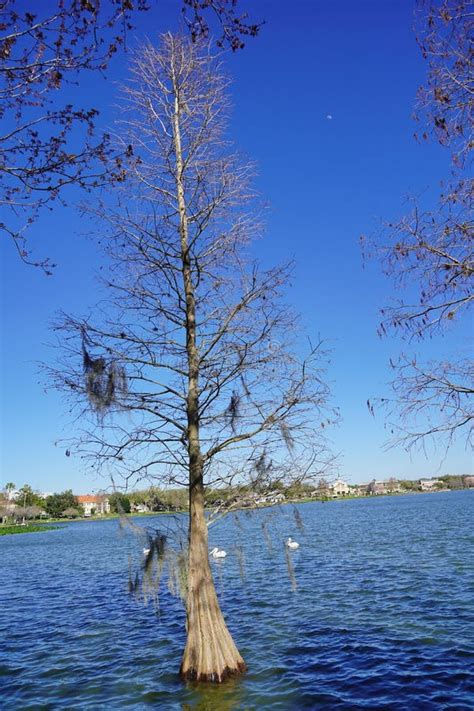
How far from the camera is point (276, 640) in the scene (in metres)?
13.1

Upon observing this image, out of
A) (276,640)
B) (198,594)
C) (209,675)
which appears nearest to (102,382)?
(198,594)

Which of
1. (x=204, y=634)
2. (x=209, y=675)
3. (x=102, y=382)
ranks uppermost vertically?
(x=102, y=382)

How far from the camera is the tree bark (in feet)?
31.1

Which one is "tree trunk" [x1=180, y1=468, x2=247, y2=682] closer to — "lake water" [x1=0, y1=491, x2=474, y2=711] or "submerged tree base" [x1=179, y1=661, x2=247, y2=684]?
"submerged tree base" [x1=179, y1=661, x2=247, y2=684]

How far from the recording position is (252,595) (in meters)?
19.3

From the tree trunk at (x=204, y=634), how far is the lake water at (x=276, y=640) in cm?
28

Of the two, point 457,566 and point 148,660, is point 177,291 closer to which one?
point 148,660

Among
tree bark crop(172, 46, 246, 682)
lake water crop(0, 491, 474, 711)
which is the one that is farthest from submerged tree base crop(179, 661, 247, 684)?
lake water crop(0, 491, 474, 711)

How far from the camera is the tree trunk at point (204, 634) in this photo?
945 cm

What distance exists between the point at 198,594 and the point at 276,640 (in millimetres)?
4643

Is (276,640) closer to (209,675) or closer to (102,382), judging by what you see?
(209,675)

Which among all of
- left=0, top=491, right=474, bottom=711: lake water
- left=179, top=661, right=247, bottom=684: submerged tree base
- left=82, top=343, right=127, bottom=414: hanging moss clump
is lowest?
left=0, top=491, right=474, bottom=711: lake water

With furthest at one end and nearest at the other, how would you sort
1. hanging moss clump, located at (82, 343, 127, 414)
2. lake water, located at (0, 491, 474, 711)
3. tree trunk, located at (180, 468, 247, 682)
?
1. hanging moss clump, located at (82, 343, 127, 414)
2. lake water, located at (0, 491, 474, 711)
3. tree trunk, located at (180, 468, 247, 682)

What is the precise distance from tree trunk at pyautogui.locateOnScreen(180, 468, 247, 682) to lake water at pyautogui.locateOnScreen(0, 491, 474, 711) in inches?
11.2
